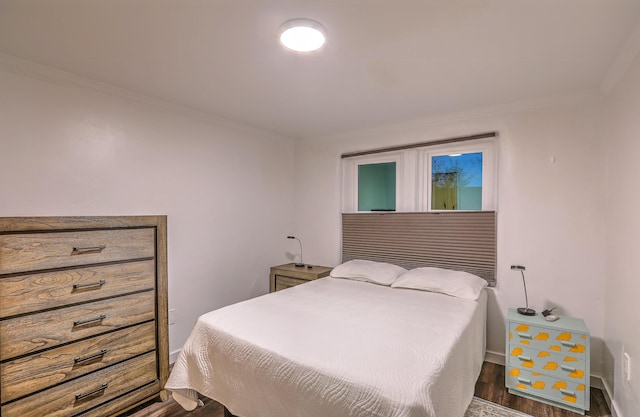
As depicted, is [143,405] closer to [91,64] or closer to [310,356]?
[310,356]

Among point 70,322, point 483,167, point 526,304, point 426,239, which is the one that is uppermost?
point 483,167

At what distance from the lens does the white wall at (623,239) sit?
1.66 meters

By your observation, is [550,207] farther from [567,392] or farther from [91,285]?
[91,285]

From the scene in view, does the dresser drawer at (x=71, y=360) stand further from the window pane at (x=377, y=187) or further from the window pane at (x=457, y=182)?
the window pane at (x=457, y=182)

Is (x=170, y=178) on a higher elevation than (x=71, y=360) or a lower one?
higher

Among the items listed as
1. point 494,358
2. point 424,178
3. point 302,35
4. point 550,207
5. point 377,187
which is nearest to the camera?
point 302,35

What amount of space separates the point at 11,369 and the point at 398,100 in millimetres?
3077

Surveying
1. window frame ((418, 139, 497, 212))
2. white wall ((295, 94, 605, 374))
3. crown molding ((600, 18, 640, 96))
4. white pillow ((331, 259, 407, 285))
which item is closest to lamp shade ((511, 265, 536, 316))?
white wall ((295, 94, 605, 374))

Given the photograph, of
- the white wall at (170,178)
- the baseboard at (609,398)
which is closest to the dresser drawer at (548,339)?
the baseboard at (609,398)

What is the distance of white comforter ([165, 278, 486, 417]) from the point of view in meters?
1.26

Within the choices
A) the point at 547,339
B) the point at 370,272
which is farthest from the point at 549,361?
the point at 370,272

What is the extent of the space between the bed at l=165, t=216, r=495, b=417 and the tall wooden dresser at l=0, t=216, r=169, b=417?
40 centimetres

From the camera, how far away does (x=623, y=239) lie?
1.89 meters

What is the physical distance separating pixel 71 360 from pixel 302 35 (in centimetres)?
229
